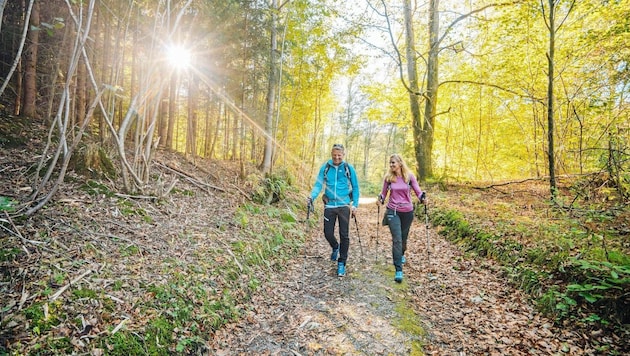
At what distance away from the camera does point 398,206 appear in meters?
5.33

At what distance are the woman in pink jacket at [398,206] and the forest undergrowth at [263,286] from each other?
548mm

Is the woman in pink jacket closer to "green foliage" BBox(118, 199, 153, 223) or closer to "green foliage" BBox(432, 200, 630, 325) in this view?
"green foliage" BBox(432, 200, 630, 325)

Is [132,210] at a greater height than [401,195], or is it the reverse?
[401,195]

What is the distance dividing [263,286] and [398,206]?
9.02ft

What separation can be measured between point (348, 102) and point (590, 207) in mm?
27141

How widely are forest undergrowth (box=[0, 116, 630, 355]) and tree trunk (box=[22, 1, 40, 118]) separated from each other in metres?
1.26

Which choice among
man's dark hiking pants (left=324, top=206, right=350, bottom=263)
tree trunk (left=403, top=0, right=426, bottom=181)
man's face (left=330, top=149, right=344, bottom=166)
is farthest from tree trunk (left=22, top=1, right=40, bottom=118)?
tree trunk (left=403, top=0, right=426, bottom=181)

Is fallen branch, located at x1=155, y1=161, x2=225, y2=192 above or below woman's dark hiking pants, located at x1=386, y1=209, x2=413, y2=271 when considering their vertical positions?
above

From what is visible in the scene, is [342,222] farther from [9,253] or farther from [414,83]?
[414,83]

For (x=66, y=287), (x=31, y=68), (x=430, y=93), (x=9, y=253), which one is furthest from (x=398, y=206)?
(x=430, y=93)

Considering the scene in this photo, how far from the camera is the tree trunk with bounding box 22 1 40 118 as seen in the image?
6.23 m

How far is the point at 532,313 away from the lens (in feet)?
12.5

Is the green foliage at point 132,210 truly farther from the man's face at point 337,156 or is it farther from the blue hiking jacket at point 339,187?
the man's face at point 337,156

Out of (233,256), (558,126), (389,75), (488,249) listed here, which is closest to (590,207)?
(488,249)
